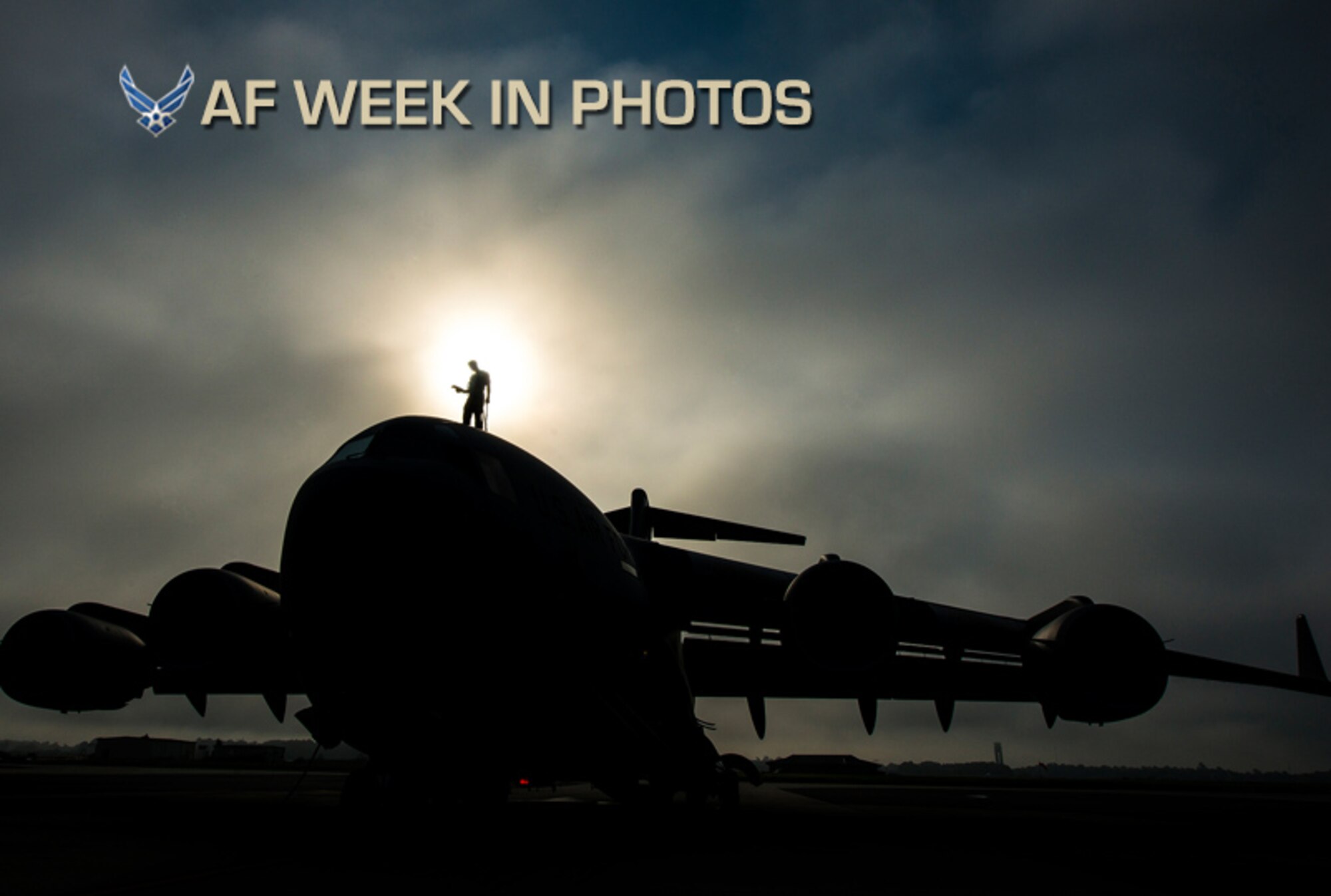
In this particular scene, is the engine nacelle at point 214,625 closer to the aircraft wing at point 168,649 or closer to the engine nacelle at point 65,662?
the aircraft wing at point 168,649

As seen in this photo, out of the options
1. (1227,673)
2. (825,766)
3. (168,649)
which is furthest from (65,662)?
(825,766)

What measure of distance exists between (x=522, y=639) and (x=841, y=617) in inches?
223

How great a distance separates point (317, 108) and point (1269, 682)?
68.0 feet

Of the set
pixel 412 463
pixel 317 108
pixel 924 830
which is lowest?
pixel 924 830

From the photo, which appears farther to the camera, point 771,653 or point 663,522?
point 663,522

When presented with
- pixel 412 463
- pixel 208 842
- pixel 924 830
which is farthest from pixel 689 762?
pixel 412 463

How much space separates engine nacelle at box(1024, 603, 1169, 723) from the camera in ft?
42.1

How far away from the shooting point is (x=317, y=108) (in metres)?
15.4

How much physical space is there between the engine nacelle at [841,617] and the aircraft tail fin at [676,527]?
613 cm

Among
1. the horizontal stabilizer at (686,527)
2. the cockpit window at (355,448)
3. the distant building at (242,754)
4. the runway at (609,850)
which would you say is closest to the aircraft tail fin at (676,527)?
the horizontal stabilizer at (686,527)

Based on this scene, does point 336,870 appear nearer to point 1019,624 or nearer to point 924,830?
point 924,830

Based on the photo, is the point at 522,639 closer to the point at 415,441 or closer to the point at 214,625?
the point at 415,441

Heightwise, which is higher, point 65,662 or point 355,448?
point 355,448

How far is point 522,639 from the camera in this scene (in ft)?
23.2
